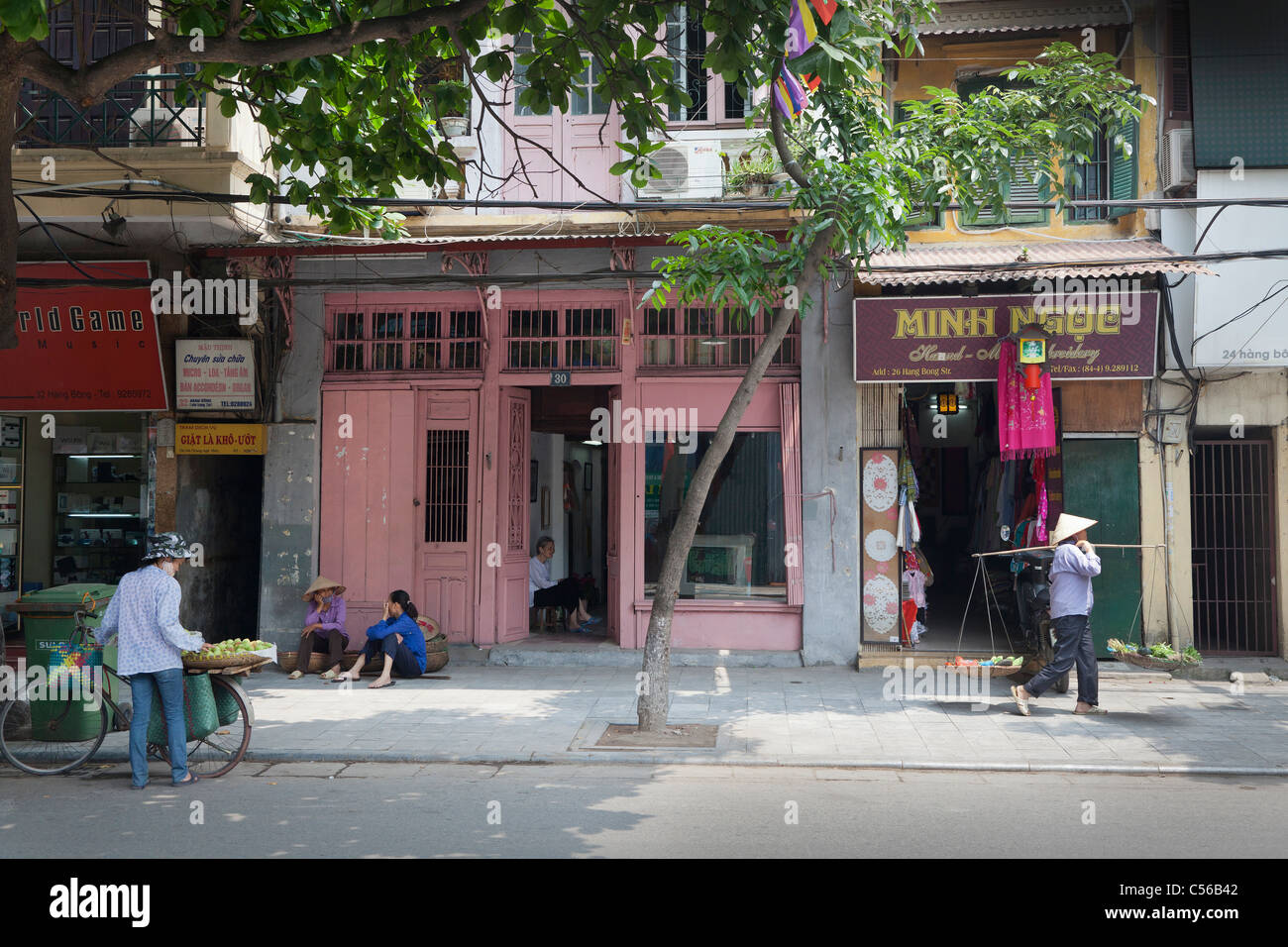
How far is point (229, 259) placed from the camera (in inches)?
500

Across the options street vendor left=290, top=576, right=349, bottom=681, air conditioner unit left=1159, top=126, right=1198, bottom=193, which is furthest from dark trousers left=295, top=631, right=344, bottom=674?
air conditioner unit left=1159, top=126, right=1198, bottom=193

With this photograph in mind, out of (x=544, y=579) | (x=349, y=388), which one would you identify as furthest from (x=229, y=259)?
(x=544, y=579)

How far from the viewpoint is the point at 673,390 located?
1257cm

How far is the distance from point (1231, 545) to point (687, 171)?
7.89 meters

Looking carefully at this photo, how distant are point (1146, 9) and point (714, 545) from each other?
8159mm

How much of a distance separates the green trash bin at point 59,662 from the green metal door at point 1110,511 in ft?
33.7

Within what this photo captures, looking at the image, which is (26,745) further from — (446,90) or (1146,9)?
(1146,9)

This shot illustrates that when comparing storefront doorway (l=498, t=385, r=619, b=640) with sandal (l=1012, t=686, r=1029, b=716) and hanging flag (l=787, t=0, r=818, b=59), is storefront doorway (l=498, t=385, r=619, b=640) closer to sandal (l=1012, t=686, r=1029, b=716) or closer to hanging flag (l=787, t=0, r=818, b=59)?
sandal (l=1012, t=686, r=1029, b=716)

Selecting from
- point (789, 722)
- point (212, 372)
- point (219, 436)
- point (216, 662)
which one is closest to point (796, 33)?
point (789, 722)

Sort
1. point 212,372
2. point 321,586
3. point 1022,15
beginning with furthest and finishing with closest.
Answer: point 212,372, point 321,586, point 1022,15

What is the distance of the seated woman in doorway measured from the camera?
45.7 ft

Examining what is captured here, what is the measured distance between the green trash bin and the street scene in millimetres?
34

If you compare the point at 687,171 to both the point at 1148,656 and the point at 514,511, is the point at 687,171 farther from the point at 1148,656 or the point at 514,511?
the point at 1148,656

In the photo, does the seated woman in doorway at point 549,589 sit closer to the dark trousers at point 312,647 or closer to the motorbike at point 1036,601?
the dark trousers at point 312,647
